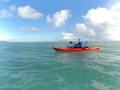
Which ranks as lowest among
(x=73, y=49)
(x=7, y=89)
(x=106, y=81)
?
(x=7, y=89)

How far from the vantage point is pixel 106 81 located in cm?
527

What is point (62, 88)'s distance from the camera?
4.60 meters

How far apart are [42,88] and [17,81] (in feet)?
6.80

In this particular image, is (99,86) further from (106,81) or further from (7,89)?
(7,89)

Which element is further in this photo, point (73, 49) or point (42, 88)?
point (73, 49)

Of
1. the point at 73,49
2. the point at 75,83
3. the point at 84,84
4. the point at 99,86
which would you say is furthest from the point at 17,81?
the point at 73,49

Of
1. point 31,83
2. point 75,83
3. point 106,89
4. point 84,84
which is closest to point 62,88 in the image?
point 75,83

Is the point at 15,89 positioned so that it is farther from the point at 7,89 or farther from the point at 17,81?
the point at 17,81

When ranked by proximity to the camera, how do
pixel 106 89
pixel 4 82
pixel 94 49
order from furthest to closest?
pixel 94 49
pixel 4 82
pixel 106 89

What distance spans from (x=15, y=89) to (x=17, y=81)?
36.7 inches

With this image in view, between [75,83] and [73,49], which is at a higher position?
[73,49]

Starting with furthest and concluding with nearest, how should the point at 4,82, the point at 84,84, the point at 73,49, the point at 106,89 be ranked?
1. the point at 73,49
2. the point at 4,82
3. the point at 84,84
4. the point at 106,89

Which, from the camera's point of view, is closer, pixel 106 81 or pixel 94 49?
pixel 106 81

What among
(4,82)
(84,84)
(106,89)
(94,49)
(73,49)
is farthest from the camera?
(94,49)
